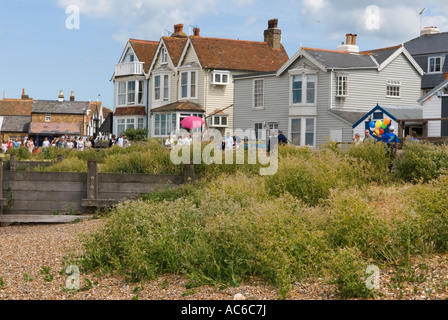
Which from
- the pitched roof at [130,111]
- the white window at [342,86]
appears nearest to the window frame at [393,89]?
the white window at [342,86]

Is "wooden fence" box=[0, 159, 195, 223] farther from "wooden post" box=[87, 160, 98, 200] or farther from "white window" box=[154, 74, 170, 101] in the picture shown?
"white window" box=[154, 74, 170, 101]

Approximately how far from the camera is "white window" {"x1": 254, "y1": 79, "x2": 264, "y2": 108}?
39.8 m

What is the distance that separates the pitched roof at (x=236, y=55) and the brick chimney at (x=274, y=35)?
504 mm

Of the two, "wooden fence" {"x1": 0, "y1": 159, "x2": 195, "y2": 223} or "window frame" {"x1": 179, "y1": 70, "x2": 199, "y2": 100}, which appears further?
"window frame" {"x1": 179, "y1": 70, "x2": 199, "y2": 100}

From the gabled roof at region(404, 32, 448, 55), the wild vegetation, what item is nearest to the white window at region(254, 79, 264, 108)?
the gabled roof at region(404, 32, 448, 55)

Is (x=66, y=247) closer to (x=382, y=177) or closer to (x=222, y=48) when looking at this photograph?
(x=382, y=177)

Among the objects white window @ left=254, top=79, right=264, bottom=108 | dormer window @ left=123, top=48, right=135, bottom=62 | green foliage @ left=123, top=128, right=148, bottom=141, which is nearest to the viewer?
white window @ left=254, top=79, right=264, bottom=108

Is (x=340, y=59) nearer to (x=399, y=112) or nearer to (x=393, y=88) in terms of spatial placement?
(x=393, y=88)

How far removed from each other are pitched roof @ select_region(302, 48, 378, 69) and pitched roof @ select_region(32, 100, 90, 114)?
48676mm

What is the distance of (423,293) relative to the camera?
7449 millimetres

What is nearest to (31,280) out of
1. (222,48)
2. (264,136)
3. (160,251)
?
(160,251)

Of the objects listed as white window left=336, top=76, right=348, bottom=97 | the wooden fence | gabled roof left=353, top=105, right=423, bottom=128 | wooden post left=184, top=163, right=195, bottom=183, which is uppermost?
white window left=336, top=76, right=348, bottom=97

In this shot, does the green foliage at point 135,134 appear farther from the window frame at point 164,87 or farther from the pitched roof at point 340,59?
the pitched roof at point 340,59
